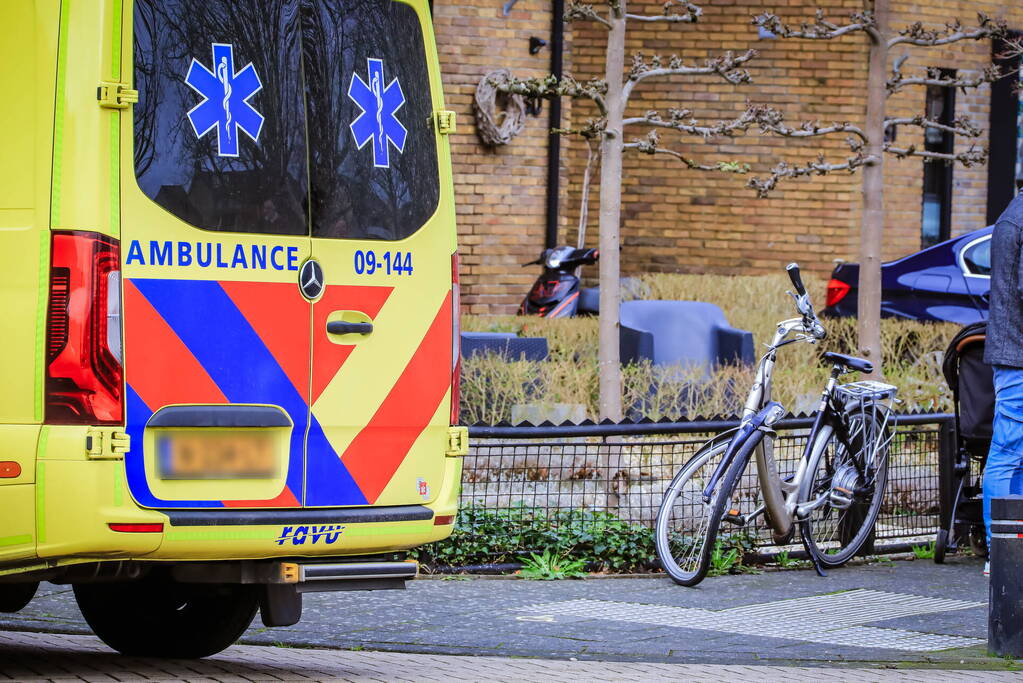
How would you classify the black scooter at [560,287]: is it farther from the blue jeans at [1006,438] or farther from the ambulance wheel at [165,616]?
the ambulance wheel at [165,616]

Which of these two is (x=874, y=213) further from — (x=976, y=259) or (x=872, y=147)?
(x=976, y=259)

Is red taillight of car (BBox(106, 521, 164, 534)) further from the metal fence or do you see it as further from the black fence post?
the black fence post

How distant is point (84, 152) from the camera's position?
4.79 m

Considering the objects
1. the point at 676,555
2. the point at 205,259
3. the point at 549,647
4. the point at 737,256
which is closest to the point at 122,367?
the point at 205,259

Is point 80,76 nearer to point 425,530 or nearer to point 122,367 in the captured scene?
point 122,367

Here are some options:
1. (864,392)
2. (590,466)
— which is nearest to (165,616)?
(590,466)

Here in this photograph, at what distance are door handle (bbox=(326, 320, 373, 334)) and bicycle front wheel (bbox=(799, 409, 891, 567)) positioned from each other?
136 inches

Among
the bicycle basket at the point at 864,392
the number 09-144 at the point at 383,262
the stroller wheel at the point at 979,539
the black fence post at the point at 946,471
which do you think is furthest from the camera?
the black fence post at the point at 946,471

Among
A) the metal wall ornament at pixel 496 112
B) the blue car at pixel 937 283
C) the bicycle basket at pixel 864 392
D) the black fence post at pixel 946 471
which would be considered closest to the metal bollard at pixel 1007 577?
the bicycle basket at pixel 864 392

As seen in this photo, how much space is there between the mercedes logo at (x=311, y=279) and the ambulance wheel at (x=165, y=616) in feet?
4.46

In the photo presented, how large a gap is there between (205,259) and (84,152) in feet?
1.64

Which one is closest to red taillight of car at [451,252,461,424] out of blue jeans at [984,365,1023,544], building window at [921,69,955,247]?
blue jeans at [984,365,1023,544]

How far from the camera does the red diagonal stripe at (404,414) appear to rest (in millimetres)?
5367

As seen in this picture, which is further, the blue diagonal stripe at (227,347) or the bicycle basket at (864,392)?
the bicycle basket at (864,392)
